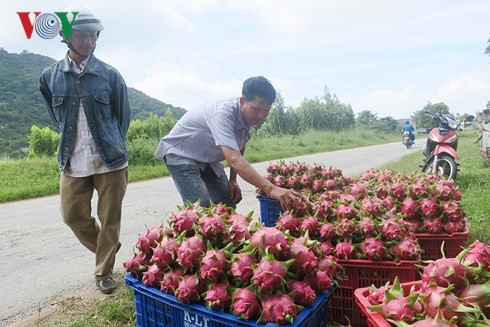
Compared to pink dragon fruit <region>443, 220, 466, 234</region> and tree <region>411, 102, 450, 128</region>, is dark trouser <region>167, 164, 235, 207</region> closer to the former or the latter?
pink dragon fruit <region>443, 220, 466, 234</region>

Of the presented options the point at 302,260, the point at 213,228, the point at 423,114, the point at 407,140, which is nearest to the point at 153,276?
the point at 213,228

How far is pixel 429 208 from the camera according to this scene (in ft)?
10.8

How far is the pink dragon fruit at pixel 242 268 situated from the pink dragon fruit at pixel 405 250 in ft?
3.61

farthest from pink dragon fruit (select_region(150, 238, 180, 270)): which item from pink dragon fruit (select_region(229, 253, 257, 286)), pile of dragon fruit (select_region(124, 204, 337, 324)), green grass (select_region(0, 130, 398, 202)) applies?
green grass (select_region(0, 130, 398, 202))

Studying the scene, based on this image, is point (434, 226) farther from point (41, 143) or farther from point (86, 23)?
point (41, 143)

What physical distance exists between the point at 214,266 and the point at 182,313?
307mm

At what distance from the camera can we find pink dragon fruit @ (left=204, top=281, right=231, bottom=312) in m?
1.87

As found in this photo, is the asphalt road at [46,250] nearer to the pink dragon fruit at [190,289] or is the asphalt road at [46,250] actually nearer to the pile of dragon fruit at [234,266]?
the pile of dragon fruit at [234,266]

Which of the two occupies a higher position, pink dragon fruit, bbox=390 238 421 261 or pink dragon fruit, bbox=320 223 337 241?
pink dragon fruit, bbox=320 223 337 241

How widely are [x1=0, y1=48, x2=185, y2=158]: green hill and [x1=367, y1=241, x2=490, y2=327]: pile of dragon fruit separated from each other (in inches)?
1120

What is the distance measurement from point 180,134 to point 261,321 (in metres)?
2.29

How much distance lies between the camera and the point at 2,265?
489 cm

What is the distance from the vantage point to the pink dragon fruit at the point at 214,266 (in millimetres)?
1931

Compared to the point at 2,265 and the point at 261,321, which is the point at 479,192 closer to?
the point at 261,321
